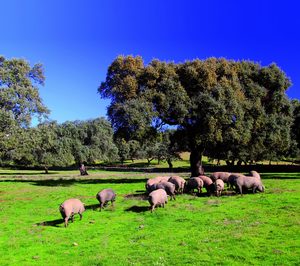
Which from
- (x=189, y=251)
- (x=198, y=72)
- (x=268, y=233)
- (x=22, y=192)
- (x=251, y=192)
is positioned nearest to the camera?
(x=189, y=251)

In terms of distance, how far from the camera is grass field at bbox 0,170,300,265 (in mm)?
13945

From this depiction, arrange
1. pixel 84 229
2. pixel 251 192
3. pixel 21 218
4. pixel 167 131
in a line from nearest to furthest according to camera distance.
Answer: pixel 84 229 < pixel 21 218 < pixel 251 192 < pixel 167 131

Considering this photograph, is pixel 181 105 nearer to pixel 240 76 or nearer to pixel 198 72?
pixel 198 72

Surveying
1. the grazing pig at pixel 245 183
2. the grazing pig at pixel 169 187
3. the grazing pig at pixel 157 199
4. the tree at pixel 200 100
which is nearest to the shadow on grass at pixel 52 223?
the grazing pig at pixel 157 199

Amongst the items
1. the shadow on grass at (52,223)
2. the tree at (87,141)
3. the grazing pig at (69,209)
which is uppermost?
the tree at (87,141)

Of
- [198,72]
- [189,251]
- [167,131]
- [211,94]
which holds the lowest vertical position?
[189,251]

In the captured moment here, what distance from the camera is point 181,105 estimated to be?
36.5 meters

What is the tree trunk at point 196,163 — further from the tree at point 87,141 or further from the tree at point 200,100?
the tree at point 87,141

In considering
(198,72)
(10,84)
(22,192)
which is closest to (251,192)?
(198,72)

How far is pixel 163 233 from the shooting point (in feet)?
57.4

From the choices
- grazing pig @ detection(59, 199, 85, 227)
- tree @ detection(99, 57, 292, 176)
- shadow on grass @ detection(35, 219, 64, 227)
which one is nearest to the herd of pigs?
grazing pig @ detection(59, 199, 85, 227)

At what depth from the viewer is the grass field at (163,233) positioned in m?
13.9

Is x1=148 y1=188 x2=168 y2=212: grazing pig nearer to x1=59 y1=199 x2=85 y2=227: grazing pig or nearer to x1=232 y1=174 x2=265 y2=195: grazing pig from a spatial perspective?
x1=59 y1=199 x2=85 y2=227: grazing pig

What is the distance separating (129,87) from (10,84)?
41.2ft
